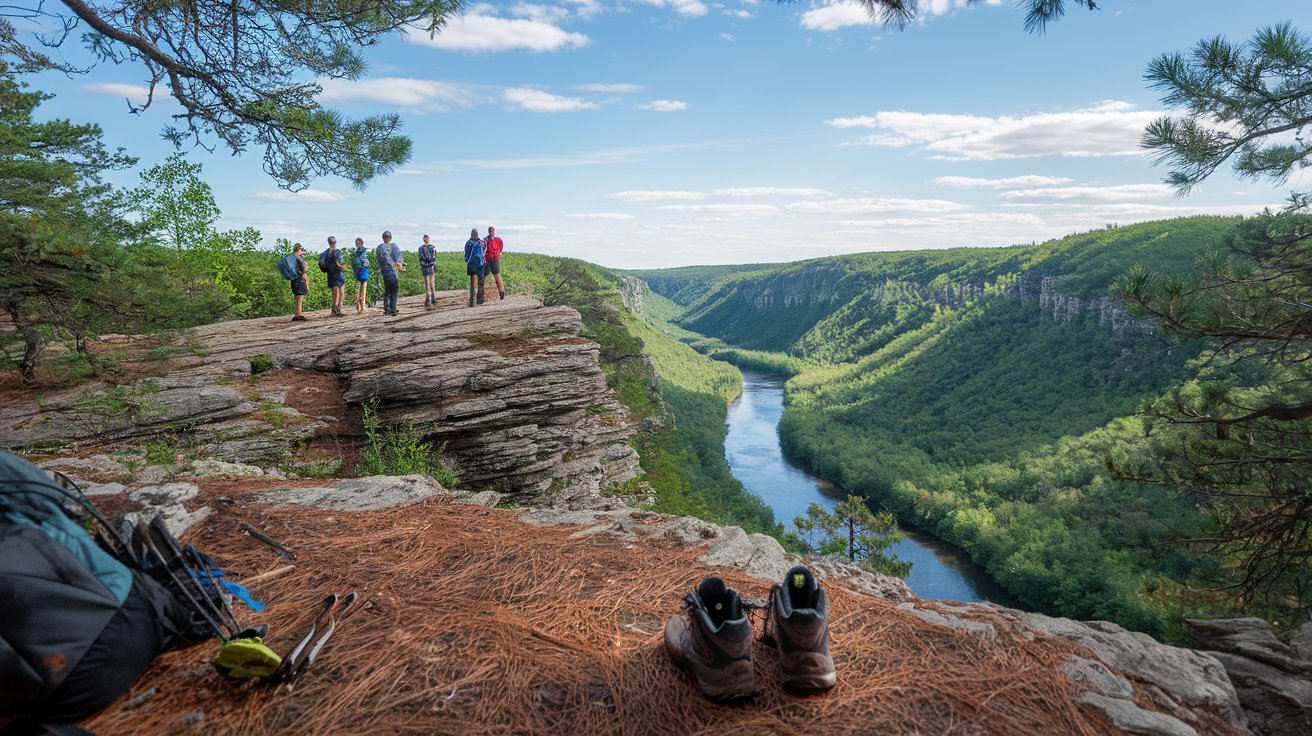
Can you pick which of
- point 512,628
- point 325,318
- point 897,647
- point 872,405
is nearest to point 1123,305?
point 897,647

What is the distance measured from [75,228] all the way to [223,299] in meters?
2.34

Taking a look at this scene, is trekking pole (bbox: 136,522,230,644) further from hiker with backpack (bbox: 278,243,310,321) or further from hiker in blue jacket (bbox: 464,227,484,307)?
hiker in blue jacket (bbox: 464,227,484,307)

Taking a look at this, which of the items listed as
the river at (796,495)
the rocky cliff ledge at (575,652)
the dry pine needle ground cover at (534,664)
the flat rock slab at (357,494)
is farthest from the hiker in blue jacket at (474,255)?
the river at (796,495)

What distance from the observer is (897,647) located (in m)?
2.96

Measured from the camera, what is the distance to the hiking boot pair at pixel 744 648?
7.75 ft

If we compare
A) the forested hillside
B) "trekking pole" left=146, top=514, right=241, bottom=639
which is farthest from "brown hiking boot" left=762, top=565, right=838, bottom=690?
the forested hillside

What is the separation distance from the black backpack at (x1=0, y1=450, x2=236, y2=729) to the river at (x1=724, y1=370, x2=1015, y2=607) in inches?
853

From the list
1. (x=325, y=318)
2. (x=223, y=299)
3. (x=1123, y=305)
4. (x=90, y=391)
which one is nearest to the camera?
(x=1123, y=305)

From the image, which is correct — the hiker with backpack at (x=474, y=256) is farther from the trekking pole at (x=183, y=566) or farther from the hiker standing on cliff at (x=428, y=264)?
the trekking pole at (x=183, y=566)

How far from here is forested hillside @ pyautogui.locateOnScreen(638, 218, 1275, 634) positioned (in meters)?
31.9

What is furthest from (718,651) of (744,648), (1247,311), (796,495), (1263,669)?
(796,495)

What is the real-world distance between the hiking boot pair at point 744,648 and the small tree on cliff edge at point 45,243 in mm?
7339

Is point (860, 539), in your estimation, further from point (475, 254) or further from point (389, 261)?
point (389, 261)

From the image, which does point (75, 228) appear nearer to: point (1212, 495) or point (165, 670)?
point (165, 670)
